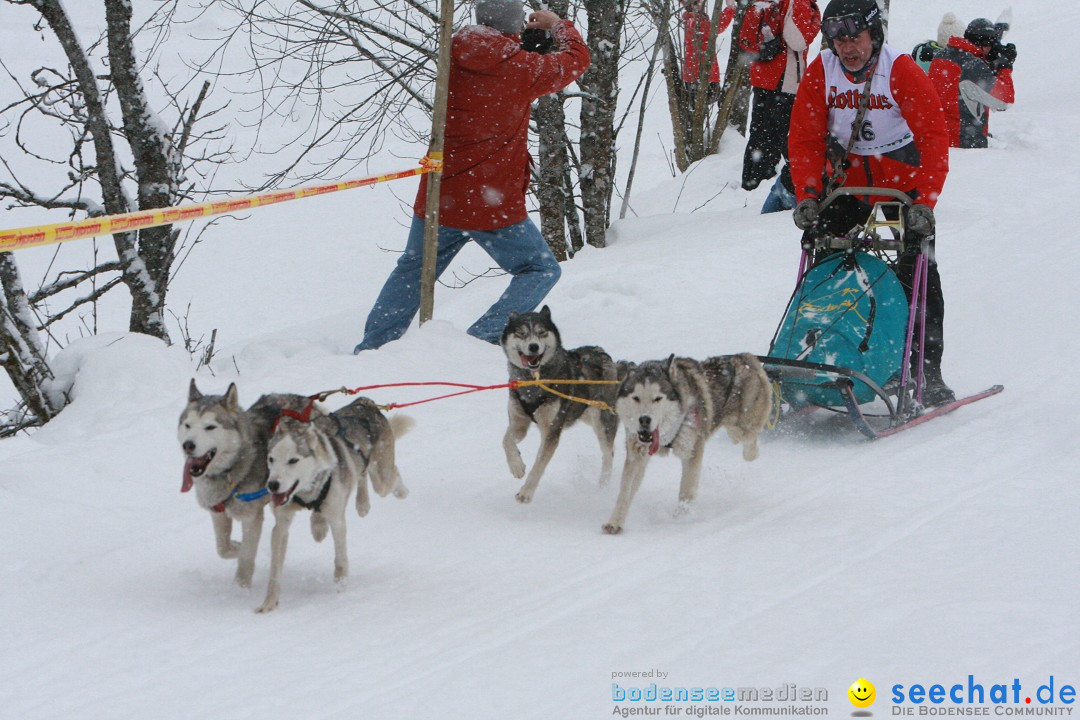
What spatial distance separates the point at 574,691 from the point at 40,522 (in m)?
2.29

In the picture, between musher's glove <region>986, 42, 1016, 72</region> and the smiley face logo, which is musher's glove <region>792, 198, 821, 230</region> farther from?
musher's glove <region>986, 42, 1016, 72</region>

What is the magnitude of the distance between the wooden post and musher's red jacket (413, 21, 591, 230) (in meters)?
0.11

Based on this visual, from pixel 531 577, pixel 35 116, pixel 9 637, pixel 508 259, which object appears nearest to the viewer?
pixel 9 637

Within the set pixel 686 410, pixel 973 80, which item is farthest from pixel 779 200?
pixel 686 410

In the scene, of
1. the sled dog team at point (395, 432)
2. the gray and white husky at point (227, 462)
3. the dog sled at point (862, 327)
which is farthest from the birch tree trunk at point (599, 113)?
the gray and white husky at point (227, 462)

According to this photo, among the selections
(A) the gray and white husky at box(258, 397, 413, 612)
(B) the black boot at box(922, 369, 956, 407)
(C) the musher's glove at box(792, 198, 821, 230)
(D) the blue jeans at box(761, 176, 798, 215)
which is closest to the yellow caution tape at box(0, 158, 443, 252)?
(A) the gray and white husky at box(258, 397, 413, 612)

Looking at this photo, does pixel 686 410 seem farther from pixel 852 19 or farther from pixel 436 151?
pixel 436 151

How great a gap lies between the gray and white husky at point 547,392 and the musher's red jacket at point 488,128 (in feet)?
5.17

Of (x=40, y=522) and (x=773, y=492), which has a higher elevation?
(x=40, y=522)

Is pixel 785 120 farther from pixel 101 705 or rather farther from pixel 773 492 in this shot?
pixel 101 705

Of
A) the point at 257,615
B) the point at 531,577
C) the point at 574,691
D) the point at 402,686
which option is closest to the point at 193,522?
the point at 257,615

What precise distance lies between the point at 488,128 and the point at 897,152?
7.31 feet

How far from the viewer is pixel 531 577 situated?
134 inches

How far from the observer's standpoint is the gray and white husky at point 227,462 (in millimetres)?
3189
